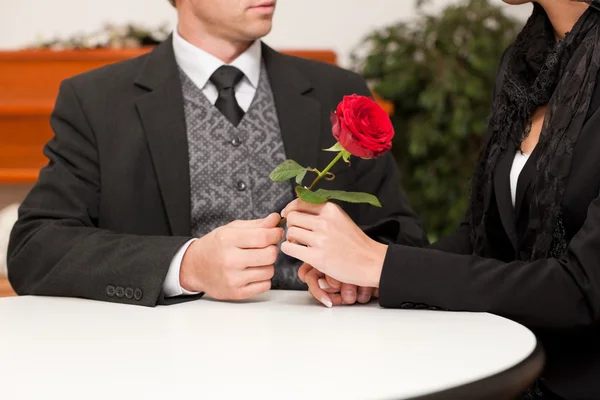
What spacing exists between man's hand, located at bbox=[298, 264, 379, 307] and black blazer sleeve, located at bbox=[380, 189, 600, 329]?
0.23 ft

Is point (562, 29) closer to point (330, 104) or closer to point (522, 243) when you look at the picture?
point (522, 243)

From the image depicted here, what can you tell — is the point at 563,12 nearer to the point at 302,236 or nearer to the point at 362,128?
the point at 362,128

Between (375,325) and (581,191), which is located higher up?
(581,191)

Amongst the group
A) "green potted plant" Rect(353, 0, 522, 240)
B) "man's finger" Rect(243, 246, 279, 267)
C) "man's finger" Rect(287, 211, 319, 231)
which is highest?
"man's finger" Rect(287, 211, 319, 231)

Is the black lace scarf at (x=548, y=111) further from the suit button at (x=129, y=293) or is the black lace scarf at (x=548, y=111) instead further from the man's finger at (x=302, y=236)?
the suit button at (x=129, y=293)

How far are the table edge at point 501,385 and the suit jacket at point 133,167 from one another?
28.9 inches

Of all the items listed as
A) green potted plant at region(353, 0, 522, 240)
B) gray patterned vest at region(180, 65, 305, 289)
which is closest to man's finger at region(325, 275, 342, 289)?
gray patterned vest at region(180, 65, 305, 289)

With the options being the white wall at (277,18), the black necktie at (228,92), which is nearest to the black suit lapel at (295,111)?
the black necktie at (228,92)

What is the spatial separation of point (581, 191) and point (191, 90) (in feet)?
3.49

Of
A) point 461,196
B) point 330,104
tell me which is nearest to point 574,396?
point 330,104

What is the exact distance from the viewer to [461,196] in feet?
15.6

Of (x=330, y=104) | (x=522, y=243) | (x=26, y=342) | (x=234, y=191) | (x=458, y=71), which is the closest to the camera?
(x=26, y=342)

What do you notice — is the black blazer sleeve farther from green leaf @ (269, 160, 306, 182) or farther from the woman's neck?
the woman's neck

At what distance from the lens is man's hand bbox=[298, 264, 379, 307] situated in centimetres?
169
